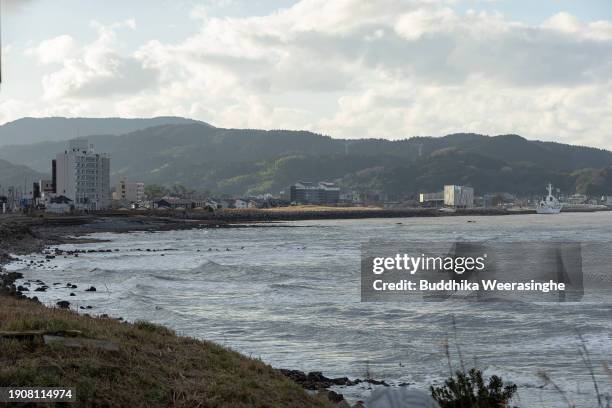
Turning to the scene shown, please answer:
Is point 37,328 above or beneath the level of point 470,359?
above

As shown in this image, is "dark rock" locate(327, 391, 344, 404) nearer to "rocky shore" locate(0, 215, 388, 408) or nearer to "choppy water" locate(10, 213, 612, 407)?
"rocky shore" locate(0, 215, 388, 408)

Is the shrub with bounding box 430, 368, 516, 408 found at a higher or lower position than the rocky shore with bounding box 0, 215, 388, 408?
higher

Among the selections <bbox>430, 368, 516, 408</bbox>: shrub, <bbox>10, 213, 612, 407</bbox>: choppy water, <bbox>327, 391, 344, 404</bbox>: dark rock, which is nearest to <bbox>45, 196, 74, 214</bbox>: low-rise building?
<bbox>10, 213, 612, 407</bbox>: choppy water

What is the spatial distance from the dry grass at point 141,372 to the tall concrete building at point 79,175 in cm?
17092

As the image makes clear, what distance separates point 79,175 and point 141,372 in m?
181

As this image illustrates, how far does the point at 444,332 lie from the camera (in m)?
22.9

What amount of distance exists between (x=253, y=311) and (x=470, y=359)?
10909 millimetres

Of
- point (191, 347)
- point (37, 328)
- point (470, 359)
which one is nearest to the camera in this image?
point (37, 328)

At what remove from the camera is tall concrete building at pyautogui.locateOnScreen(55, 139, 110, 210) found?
18125cm

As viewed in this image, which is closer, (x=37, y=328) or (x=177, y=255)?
(x=37, y=328)

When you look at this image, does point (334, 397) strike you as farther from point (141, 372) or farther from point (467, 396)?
point (141, 372)

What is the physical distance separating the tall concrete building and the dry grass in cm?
17092

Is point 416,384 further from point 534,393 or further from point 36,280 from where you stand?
point 36,280

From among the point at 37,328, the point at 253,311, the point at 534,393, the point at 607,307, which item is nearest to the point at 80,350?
the point at 37,328
